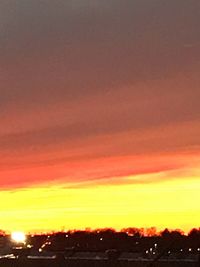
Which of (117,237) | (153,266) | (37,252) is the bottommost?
(153,266)

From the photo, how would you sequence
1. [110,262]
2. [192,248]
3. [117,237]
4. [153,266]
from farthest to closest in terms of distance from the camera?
1. [117,237]
2. [192,248]
3. [110,262]
4. [153,266]

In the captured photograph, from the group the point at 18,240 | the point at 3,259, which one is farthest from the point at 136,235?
the point at 3,259

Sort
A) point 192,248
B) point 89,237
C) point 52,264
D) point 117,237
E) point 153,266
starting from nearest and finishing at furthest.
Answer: point 153,266, point 52,264, point 192,248, point 117,237, point 89,237

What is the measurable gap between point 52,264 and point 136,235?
188 ft

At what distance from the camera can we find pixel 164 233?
88.6 m

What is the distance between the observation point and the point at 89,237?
95312mm

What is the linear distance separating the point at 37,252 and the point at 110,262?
11.9 metres

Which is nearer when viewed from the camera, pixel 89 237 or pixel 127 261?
pixel 127 261

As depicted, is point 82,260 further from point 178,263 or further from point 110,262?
point 178,263

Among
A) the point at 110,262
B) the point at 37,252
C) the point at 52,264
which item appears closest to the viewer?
the point at 110,262

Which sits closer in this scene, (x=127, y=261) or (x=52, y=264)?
(x=127, y=261)

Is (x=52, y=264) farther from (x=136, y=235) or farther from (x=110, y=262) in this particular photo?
(x=136, y=235)

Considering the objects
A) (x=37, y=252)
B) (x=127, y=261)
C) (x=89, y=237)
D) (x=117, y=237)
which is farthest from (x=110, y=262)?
(x=89, y=237)

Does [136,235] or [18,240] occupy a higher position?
[136,235]
